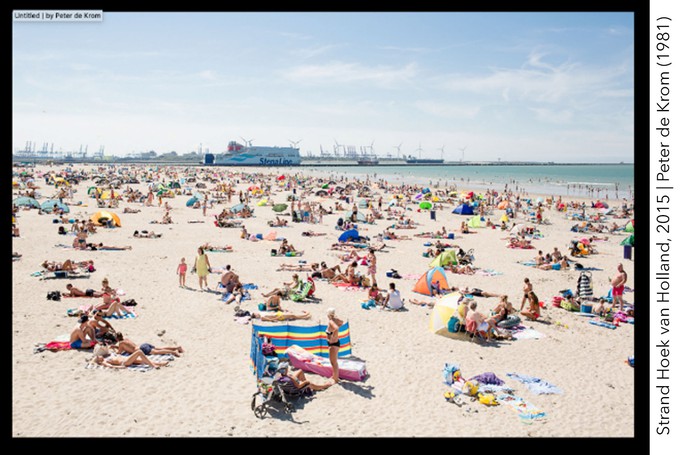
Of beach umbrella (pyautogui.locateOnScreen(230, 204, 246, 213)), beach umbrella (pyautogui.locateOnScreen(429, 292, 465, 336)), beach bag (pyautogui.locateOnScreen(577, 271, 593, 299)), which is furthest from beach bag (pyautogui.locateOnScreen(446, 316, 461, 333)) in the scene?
beach umbrella (pyautogui.locateOnScreen(230, 204, 246, 213))

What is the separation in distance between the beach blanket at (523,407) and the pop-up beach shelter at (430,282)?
5399 mm

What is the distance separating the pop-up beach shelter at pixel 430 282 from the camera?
40.0ft

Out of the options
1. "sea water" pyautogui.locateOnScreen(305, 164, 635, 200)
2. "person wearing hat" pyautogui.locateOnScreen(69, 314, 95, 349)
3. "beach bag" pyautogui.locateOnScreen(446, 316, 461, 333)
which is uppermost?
"sea water" pyautogui.locateOnScreen(305, 164, 635, 200)

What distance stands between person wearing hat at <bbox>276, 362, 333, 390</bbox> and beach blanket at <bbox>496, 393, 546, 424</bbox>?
261 cm

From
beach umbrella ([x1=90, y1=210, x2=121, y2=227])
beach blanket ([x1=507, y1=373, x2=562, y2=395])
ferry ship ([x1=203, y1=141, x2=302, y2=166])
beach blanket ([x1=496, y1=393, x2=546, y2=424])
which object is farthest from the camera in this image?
ferry ship ([x1=203, y1=141, x2=302, y2=166])

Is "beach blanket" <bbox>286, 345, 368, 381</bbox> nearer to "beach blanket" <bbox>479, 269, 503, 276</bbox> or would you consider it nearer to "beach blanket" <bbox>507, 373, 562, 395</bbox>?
"beach blanket" <bbox>507, 373, 562, 395</bbox>

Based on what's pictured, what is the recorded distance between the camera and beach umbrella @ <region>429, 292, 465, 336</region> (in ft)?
30.7

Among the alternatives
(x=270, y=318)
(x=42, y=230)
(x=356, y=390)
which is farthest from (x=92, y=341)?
(x=42, y=230)

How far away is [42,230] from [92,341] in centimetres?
1430

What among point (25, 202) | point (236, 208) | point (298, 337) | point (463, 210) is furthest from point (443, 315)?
point (25, 202)

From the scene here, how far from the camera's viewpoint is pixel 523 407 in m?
6.48

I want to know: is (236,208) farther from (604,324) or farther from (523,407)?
(523,407)

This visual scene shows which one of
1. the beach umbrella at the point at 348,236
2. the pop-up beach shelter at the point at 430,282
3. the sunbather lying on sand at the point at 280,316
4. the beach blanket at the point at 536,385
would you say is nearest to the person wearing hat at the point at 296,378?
the sunbather lying on sand at the point at 280,316

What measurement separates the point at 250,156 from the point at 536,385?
107 metres
